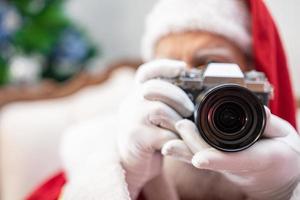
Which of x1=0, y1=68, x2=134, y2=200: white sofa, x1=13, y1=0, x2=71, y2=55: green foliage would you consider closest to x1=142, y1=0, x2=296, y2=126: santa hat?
x1=0, y1=68, x2=134, y2=200: white sofa

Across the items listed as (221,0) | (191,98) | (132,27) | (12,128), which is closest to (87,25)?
(132,27)

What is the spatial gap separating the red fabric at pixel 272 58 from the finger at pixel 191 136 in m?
0.18

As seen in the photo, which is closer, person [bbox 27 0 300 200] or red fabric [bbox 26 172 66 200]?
person [bbox 27 0 300 200]

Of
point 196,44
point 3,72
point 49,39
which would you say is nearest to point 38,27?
point 49,39

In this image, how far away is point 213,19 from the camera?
2.20 feet

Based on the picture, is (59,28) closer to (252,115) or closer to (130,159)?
(130,159)

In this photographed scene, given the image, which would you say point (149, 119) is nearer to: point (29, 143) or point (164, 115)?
point (164, 115)

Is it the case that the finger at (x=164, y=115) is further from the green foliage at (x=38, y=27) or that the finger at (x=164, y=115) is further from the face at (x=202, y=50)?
the green foliage at (x=38, y=27)

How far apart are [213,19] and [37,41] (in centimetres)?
86

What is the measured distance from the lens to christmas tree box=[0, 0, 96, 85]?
1.42 m

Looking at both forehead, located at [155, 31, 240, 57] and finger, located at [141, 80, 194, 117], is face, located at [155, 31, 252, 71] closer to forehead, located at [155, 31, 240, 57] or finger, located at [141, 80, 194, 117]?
forehead, located at [155, 31, 240, 57]

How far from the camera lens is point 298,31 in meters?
1.21

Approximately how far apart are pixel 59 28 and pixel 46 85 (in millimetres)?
317

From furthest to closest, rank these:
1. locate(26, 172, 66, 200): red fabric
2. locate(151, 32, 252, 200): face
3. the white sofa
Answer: the white sofa, locate(26, 172, 66, 200): red fabric, locate(151, 32, 252, 200): face
